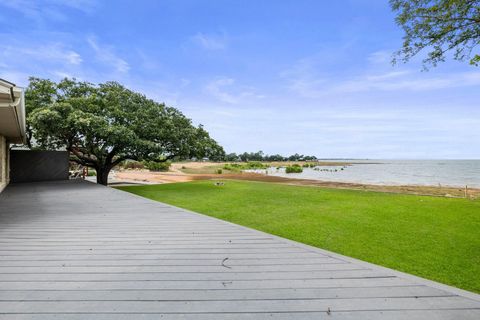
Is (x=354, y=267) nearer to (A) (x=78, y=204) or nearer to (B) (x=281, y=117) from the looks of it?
(A) (x=78, y=204)

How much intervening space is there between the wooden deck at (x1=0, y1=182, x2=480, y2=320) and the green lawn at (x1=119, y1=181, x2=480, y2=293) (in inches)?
48.6

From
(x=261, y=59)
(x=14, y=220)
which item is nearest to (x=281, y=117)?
(x=261, y=59)

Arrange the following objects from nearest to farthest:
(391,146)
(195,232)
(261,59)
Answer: (195,232) < (261,59) < (391,146)

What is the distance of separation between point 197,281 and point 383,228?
14.9ft

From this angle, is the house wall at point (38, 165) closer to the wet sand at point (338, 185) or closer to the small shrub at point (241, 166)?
the wet sand at point (338, 185)

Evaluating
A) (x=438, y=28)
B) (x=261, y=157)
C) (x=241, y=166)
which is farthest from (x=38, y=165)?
(x=261, y=157)

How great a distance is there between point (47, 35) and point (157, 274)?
16.8 metres

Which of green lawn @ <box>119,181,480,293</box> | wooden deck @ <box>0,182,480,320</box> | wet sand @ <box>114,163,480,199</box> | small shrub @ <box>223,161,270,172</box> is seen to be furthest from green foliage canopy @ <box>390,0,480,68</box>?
small shrub @ <box>223,161,270,172</box>

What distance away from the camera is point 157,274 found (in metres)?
2.52

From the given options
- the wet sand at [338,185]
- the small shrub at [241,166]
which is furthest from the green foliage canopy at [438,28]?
the small shrub at [241,166]

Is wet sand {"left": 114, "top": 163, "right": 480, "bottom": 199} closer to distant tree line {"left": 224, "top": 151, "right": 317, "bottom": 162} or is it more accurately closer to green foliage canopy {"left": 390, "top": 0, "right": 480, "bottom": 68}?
green foliage canopy {"left": 390, "top": 0, "right": 480, "bottom": 68}

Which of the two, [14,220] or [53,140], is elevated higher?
[53,140]

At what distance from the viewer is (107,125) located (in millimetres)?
Answer: 11469

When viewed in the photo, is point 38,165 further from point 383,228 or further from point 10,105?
point 383,228
